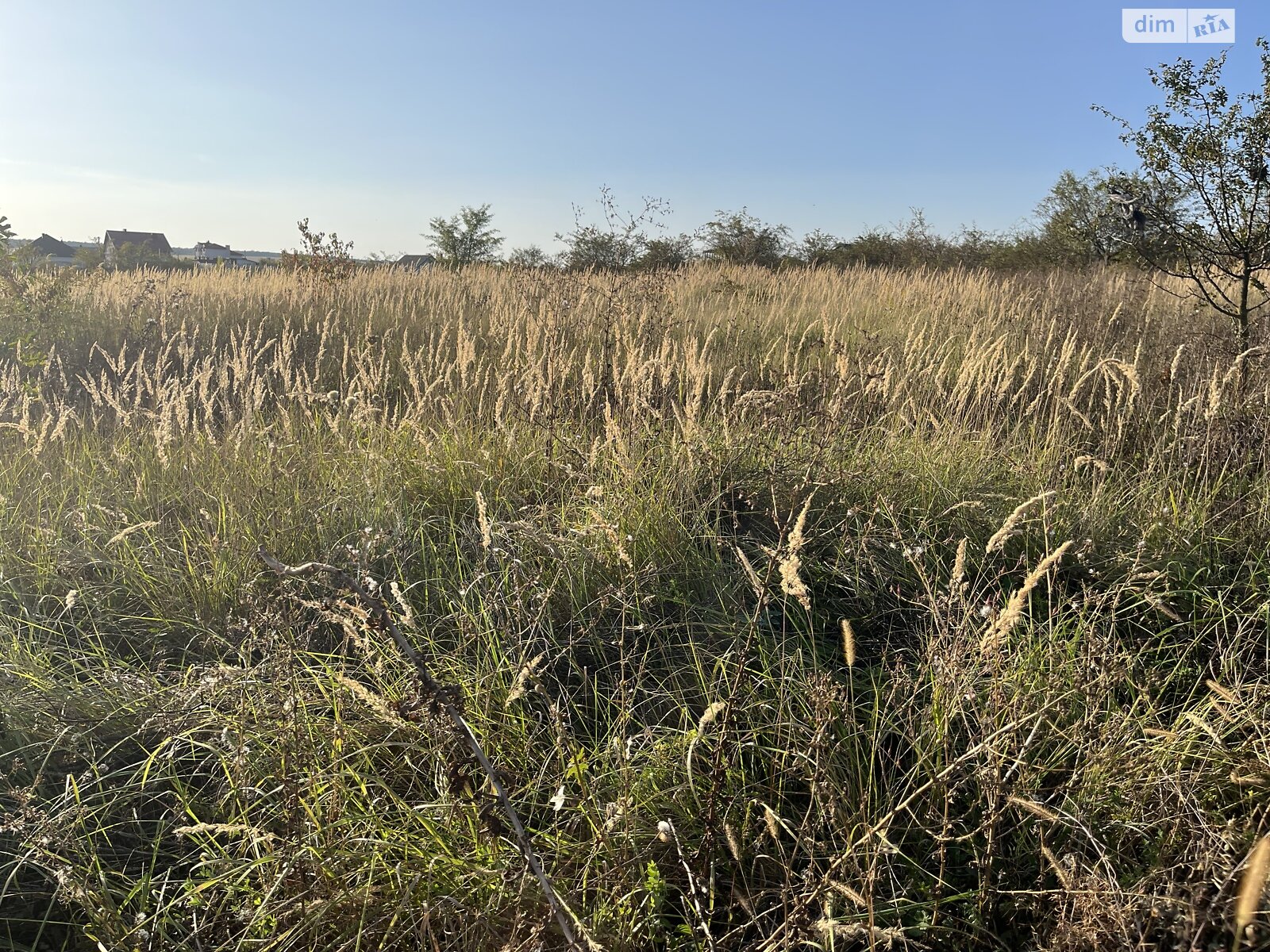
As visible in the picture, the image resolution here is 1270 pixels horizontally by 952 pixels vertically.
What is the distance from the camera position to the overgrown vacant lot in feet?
4.31

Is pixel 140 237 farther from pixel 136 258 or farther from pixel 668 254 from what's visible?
pixel 668 254

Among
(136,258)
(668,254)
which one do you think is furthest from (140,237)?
(668,254)

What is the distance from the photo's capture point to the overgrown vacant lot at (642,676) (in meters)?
1.31

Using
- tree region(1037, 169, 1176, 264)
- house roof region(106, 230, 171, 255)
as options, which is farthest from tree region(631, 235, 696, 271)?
house roof region(106, 230, 171, 255)

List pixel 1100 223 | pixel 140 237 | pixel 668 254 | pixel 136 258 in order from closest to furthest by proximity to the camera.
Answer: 1. pixel 1100 223
2. pixel 668 254
3. pixel 136 258
4. pixel 140 237

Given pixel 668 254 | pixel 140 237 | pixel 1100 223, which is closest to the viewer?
pixel 1100 223

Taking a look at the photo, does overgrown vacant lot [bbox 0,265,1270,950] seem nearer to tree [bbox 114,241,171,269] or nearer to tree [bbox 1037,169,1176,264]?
tree [bbox 1037,169,1176,264]

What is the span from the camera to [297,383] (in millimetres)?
3170

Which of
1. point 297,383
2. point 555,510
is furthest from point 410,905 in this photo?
point 297,383

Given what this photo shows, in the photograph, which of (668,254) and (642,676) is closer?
(642,676)

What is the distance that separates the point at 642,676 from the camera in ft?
6.43

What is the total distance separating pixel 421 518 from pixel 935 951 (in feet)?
6.79

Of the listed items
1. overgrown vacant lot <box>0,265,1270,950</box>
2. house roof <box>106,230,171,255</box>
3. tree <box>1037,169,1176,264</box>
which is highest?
house roof <box>106,230,171,255</box>

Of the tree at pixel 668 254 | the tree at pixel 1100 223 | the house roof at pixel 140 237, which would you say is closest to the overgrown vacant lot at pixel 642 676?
the tree at pixel 1100 223
